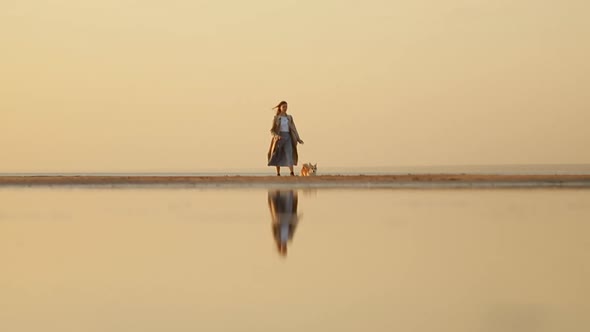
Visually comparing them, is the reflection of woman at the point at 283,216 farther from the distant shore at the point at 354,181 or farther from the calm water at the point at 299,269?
the distant shore at the point at 354,181

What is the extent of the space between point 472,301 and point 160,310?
Answer: 1.63 m

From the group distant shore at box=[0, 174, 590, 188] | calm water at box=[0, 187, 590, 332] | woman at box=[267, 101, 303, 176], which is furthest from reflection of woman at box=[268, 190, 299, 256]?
woman at box=[267, 101, 303, 176]

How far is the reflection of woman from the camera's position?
9328mm

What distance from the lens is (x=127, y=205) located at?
49.9ft

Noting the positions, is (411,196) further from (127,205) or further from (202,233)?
(202,233)

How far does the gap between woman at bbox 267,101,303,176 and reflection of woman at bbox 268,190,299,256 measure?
7.38 meters

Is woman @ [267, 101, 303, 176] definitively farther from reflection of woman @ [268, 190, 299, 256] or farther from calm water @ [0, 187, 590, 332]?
calm water @ [0, 187, 590, 332]

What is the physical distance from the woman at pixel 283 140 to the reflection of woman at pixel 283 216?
7.38 m

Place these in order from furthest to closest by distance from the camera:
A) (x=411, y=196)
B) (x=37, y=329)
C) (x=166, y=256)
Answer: (x=411, y=196), (x=166, y=256), (x=37, y=329)

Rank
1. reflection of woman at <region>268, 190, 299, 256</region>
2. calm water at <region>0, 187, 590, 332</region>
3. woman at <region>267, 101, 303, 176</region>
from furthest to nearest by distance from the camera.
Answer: woman at <region>267, 101, 303, 176</region>, reflection of woman at <region>268, 190, 299, 256</region>, calm water at <region>0, 187, 590, 332</region>

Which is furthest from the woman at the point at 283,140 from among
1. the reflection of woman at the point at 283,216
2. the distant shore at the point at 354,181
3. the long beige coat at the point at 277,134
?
the reflection of woman at the point at 283,216

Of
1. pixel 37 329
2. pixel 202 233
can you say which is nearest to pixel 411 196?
pixel 202 233

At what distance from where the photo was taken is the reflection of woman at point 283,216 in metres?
9.33

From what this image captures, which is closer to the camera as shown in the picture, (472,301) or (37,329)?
(37,329)
